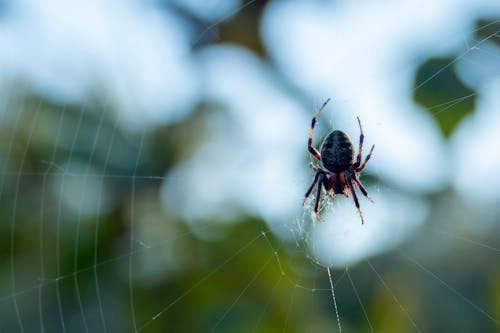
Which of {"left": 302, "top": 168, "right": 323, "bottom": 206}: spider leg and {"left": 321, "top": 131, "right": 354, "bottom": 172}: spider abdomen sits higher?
{"left": 321, "top": 131, "right": 354, "bottom": 172}: spider abdomen

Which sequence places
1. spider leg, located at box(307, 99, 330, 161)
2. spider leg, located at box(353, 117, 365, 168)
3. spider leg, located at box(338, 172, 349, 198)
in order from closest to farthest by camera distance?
spider leg, located at box(353, 117, 365, 168)
spider leg, located at box(307, 99, 330, 161)
spider leg, located at box(338, 172, 349, 198)

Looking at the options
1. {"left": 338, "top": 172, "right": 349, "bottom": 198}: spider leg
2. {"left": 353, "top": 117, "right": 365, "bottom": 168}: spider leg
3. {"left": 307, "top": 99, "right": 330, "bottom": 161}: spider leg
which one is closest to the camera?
{"left": 353, "top": 117, "right": 365, "bottom": 168}: spider leg

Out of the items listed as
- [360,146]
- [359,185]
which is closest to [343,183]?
[359,185]

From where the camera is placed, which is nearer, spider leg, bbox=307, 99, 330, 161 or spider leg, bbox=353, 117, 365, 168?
spider leg, bbox=353, 117, 365, 168

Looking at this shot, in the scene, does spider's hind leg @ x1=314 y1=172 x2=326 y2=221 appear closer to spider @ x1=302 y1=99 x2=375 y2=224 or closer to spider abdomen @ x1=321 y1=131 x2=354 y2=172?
spider @ x1=302 y1=99 x2=375 y2=224

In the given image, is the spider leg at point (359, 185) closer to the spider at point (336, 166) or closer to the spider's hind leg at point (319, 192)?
the spider at point (336, 166)

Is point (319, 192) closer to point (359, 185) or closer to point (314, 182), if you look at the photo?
point (314, 182)

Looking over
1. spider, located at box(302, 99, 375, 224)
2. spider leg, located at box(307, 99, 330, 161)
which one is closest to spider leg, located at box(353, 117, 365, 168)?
spider, located at box(302, 99, 375, 224)
